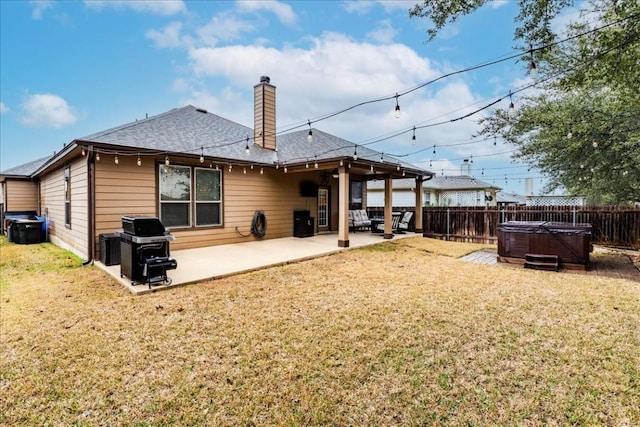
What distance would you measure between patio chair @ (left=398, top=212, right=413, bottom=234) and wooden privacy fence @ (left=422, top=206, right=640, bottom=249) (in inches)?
29.6

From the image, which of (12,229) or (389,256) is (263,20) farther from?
(12,229)

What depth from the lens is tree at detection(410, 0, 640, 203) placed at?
4.70 m

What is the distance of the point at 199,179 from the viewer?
25.5ft

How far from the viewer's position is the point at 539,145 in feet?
34.8

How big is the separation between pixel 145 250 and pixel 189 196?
3105mm

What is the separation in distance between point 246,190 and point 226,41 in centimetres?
494

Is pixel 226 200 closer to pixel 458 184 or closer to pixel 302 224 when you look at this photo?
pixel 302 224

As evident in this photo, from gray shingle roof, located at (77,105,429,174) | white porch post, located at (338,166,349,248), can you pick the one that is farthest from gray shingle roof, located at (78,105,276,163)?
white porch post, located at (338,166,349,248)

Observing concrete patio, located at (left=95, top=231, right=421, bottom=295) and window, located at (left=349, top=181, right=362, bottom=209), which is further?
window, located at (left=349, top=181, right=362, bottom=209)

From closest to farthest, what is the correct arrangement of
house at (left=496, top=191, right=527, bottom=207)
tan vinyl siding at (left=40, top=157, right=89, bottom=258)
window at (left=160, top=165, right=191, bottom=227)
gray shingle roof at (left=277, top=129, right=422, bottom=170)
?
tan vinyl siding at (left=40, top=157, right=89, bottom=258) < window at (left=160, top=165, right=191, bottom=227) < gray shingle roof at (left=277, top=129, right=422, bottom=170) < house at (left=496, top=191, right=527, bottom=207)

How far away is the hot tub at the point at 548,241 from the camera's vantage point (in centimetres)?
611

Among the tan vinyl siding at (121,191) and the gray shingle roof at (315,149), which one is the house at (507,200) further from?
the tan vinyl siding at (121,191)

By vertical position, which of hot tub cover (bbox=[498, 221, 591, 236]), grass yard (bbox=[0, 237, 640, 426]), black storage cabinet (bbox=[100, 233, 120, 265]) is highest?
hot tub cover (bbox=[498, 221, 591, 236])

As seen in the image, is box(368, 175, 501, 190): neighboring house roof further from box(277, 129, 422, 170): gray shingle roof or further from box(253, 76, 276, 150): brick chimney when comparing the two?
box(253, 76, 276, 150): brick chimney
